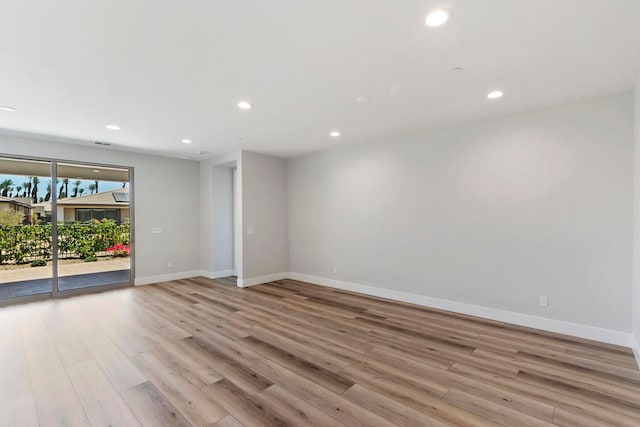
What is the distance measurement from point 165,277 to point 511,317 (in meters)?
6.46

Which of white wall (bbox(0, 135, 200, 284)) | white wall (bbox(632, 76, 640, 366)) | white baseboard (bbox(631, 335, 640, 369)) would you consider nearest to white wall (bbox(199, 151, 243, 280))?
white wall (bbox(0, 135, 200, 284))

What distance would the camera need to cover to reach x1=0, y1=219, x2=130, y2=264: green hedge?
5.00 m

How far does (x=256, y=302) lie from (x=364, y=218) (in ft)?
7.76

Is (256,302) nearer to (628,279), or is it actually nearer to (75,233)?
(75,233)

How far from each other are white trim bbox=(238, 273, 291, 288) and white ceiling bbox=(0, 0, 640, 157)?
3.22 meters

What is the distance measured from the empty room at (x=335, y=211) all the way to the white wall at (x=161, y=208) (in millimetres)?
60

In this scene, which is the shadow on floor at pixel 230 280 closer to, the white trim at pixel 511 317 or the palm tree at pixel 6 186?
the white trim at pixel 511 317

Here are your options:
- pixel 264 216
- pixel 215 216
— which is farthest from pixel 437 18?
pixel 215 216

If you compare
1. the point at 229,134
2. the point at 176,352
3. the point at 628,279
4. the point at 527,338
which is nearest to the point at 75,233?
the point at 229,134

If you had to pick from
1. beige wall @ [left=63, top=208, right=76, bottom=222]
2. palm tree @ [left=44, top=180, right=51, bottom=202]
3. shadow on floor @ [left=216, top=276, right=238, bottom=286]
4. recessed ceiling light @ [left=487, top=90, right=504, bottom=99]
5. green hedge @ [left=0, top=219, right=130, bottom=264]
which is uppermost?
recessed ceiling light @ [left=487, top=90, right=504, bottom=99]

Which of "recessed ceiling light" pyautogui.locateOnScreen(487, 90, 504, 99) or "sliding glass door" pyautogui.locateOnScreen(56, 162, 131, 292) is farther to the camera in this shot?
"sliding glass door" pyautogui.locateOnScreen(56, 162, 131, 292)

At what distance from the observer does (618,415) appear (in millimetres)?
2023

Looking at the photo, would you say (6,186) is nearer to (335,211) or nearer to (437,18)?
(335,211)

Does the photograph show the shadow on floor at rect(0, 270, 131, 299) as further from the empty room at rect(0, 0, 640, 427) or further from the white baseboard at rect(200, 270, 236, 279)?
the white baseboard at rect(200, 270, 236, 279)
